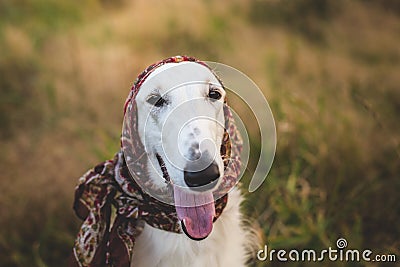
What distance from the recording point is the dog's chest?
58.2 inches

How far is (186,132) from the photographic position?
1.19m

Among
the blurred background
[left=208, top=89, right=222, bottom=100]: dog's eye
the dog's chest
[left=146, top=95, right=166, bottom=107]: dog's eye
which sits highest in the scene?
the blurred background

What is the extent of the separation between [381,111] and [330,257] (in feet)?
3.57

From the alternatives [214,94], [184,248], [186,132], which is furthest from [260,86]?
[186,132]

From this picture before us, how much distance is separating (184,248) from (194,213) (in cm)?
24

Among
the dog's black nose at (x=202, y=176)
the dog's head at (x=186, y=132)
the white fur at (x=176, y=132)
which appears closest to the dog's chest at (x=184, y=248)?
the white fur at (x=176, y=132)

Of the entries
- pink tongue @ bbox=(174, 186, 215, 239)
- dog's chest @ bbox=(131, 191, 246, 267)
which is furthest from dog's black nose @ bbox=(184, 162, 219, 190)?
dog's chest @ bbox=(131, 191, 246, 267)

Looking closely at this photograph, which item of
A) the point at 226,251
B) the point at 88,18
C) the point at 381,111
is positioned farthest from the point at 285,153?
the point at 88,18

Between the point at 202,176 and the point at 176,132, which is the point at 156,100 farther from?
the point at 202,176

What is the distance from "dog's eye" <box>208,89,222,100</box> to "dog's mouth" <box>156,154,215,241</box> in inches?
7.2

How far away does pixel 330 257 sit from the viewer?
2.08m

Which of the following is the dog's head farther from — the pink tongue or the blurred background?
the blurred background

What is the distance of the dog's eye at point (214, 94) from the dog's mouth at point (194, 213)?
18 cm

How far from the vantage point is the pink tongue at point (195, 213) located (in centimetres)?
127
